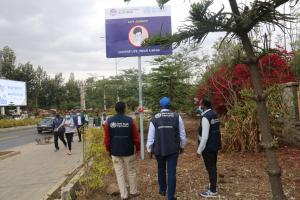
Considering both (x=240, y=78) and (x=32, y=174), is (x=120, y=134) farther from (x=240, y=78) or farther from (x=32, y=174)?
(x=240, y=78)

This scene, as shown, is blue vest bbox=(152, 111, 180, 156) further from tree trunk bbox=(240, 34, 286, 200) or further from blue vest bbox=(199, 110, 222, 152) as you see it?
tree trunk bbox=(240, 34, 286, 200)

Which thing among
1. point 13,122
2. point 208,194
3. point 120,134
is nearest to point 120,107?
point 120,134

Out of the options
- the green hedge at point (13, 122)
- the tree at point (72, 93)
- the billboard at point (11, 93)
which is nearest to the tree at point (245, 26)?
the green hedge at point (13, 122)

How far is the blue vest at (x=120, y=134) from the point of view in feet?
25.2

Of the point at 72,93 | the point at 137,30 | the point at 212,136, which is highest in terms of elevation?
the point at 72,93

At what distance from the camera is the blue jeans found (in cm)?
708

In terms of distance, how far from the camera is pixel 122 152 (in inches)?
302

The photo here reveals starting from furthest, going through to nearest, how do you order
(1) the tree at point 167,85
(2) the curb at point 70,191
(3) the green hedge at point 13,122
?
(3) the green hedge at point 13,122 < (1) the tree at point 167,85 < (2) the curb at point 70,191

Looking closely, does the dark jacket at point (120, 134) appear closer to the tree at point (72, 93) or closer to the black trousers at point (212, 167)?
the black trousers at point (212, 167)

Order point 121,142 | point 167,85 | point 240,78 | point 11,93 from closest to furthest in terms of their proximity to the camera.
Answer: point 121,142, point 240,78, point 167,85, point 11,93

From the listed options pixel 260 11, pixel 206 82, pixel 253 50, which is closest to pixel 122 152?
pixel 253 50

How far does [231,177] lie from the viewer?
8812mm

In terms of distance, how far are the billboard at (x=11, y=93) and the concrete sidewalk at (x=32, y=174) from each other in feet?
133

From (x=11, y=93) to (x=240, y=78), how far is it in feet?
161
